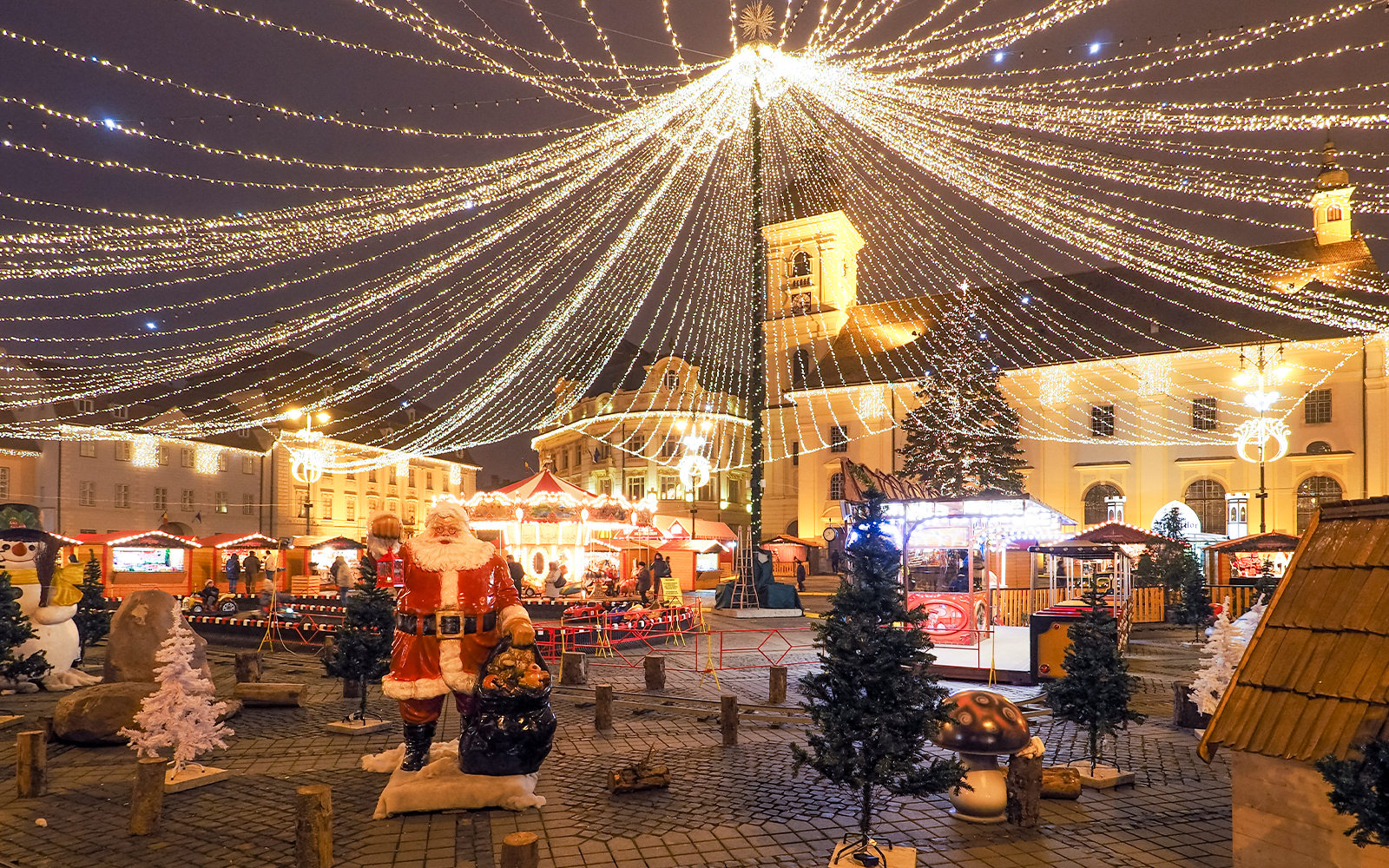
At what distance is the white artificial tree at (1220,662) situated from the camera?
9.03m

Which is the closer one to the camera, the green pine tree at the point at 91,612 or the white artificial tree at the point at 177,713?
the white artificial tree at the point at 177,713

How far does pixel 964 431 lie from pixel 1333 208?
22.0m

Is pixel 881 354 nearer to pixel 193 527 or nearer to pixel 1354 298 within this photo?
pixel 1354 298

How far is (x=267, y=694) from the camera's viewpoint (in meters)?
11.1

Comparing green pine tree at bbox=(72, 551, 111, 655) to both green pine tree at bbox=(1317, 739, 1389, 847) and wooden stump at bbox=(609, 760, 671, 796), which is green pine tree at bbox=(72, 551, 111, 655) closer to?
wooden stump at bbox=(609, 760, 671, 796)

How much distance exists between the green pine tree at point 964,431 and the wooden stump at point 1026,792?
2721 centimetres

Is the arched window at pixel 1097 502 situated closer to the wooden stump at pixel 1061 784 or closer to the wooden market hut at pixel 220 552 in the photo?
the wooden market hut at pixel 220 552

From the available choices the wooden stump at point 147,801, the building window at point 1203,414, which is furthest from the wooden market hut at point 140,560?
the building window at point 1203,414

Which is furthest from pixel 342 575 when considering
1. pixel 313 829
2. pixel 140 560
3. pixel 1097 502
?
pixel 1097 502

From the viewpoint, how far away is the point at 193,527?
41.6 m

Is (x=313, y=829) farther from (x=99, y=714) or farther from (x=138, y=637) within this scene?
(x=138, y=637)

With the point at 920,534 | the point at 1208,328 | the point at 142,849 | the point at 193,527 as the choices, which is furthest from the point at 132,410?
the point at 1208,328

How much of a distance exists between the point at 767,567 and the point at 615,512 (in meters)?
5.30

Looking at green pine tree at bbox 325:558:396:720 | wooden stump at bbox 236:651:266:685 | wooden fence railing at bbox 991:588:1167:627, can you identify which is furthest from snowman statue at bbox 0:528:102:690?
wooden fence railing at bbox 991:588:1167:627
